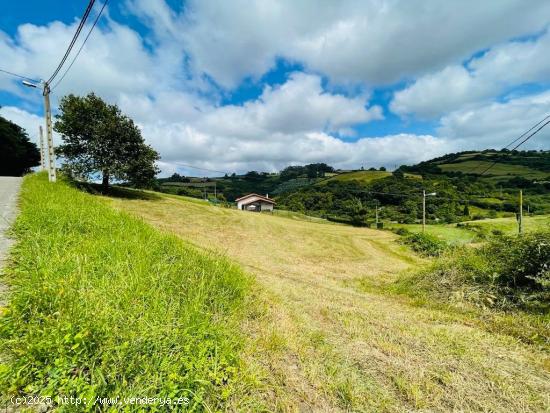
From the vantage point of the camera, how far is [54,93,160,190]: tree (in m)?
A: 24.7

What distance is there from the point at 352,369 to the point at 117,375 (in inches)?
99.3

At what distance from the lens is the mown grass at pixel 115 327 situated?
2215mm

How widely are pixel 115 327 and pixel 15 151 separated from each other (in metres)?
57.6

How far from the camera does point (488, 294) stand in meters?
6.97

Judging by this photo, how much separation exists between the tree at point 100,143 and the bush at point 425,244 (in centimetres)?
2875

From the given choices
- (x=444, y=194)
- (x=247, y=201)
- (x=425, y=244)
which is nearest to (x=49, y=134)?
(x=425, y=244)

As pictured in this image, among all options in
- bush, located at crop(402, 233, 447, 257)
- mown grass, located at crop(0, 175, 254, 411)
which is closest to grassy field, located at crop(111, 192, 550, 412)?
mown grass, located at crop(0, 175, 254, 411)

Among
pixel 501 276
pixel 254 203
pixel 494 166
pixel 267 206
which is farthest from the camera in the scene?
pixel 494 166

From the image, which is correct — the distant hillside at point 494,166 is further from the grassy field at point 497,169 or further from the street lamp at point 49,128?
the street lamp at point 49,128

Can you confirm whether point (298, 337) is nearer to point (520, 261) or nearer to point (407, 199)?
point (520, 261)

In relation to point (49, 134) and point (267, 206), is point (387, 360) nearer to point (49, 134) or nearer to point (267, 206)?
point (49, 134)

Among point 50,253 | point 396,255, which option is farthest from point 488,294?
point 396,255

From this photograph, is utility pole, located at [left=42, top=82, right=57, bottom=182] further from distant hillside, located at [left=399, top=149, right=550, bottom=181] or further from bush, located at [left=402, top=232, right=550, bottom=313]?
distant hillside, located at [left=399, top=149, right=550, bottom=181]

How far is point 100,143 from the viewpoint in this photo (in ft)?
83.2
